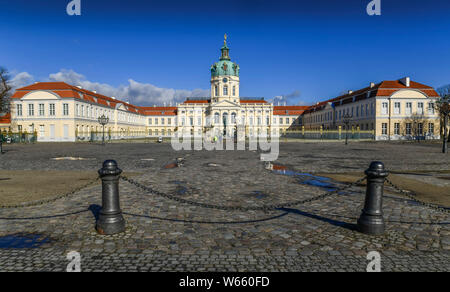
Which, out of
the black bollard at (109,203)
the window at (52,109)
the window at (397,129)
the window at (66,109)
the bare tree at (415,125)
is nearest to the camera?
the black bollard at (109,203)

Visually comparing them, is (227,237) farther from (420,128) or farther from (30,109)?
(30,109)

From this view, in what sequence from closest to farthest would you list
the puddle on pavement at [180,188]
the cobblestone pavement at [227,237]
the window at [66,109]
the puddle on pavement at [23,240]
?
the cobblestone pavement at [227,237] < the puddle on pavement at [23,240] < the puddle on pavement at [180,188] < the window at [66,109]

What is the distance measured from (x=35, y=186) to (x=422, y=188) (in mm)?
10352

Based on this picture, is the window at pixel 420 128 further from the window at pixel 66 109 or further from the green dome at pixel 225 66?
the window at pixel 66 109

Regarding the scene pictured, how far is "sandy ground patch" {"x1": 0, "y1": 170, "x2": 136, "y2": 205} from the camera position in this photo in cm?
646

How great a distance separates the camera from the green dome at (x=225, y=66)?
271ft

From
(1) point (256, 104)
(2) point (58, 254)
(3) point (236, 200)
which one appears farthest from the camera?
(1) point (256, 104)

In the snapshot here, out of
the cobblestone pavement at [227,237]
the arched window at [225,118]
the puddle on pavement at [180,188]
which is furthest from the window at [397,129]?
the puddle on pavement at [180,188]

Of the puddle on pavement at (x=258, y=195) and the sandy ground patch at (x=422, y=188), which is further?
the puddle on pavement at (x=258, y=195)

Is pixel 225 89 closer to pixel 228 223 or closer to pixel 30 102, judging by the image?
pixel 30 102

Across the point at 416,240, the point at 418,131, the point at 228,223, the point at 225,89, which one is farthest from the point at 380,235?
the point at 225,89

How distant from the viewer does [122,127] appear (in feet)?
231

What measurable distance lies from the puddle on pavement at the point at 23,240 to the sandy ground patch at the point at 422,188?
7251mm

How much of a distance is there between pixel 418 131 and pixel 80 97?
60.5m
